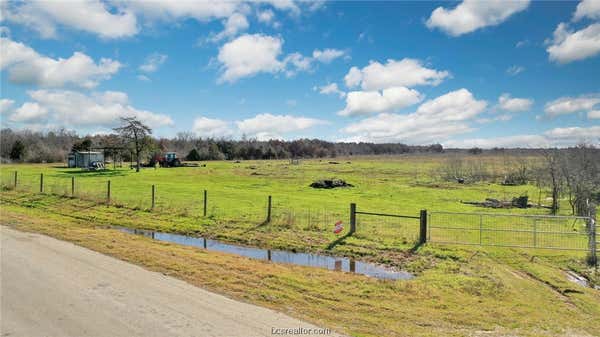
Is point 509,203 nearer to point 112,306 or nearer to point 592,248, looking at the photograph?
point 592,248

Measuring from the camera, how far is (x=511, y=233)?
61.1 ft

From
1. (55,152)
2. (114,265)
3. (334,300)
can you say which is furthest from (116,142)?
(334,300)

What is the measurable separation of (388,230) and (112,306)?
13.2 meters

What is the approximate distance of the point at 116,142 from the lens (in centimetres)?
6719

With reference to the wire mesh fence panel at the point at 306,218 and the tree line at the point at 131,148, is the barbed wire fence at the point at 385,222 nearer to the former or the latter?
the wire mesh fence panel at the point at 306,218

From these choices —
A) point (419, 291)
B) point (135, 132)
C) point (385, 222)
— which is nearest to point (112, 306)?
point (419, 291)

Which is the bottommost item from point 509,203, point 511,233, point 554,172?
point 511,233

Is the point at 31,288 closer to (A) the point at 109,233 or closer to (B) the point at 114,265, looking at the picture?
(B) the point at 114,265

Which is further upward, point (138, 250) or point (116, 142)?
point (116, 142)

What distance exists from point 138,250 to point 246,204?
12839 mm

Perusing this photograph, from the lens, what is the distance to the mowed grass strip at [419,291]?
25.8 feet

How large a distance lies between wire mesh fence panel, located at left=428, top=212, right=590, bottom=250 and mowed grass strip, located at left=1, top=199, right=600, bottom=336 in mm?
1301

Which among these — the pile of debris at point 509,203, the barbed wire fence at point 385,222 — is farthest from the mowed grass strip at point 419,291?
the pile of debris at point 509,203

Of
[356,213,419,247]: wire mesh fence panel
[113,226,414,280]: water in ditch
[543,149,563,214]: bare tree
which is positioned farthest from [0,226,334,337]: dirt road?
[543,149,563,214]: bare tree
